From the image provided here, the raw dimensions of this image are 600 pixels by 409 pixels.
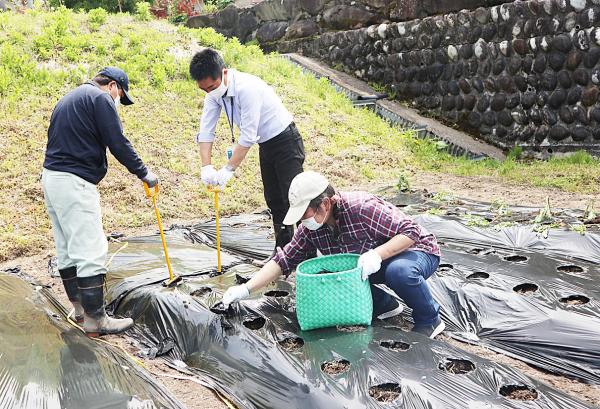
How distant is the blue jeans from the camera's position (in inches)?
104

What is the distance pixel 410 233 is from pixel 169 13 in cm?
1303

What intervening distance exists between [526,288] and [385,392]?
4.37 ft

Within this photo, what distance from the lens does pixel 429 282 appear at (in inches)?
127

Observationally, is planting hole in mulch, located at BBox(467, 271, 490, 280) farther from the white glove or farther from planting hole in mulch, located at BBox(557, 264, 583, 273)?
the white glove

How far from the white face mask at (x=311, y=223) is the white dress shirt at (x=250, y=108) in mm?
920

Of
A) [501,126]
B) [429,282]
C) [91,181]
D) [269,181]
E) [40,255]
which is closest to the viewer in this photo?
[91,181]

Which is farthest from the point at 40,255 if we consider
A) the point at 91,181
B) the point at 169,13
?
the point at 169,13

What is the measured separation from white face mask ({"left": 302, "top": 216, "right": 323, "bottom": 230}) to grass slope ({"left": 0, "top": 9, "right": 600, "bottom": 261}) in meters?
3.31

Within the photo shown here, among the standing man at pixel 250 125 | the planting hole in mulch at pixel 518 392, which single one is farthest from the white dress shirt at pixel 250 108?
the planting hole in mulch at pixel 518 392

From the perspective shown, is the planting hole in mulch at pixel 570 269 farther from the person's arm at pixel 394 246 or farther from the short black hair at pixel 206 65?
the short black hair at pixel 206 65

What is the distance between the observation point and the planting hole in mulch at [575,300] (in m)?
2.84

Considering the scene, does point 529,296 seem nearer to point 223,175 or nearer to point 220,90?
point 223,175

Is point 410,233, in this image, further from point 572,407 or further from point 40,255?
point 40,255

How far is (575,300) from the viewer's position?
9.43 feet
